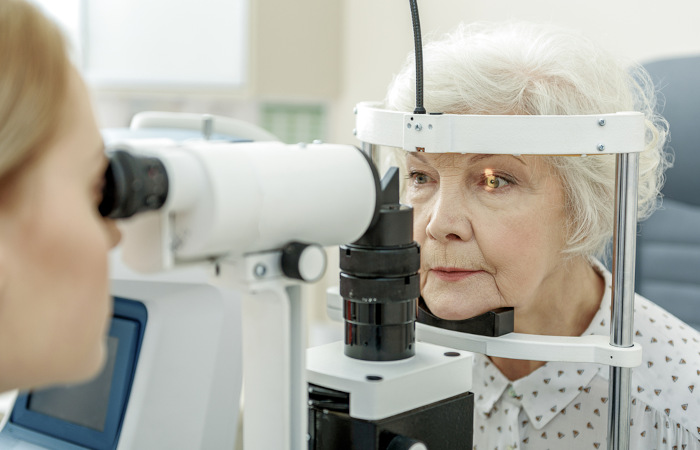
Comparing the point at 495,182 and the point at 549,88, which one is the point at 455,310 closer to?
the point at 495,182

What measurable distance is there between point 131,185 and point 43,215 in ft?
0.26

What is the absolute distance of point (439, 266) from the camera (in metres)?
1.06

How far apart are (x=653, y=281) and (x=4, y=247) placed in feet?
5.21

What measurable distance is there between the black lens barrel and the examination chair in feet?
3.56

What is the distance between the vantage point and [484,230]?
1.06 meters

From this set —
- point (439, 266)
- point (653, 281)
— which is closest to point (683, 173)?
point (653, 281)

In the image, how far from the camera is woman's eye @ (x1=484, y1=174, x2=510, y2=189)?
1076 mm

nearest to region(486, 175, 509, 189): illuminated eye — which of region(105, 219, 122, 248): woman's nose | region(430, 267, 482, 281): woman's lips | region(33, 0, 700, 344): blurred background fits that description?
region(430, 267, 482, 281): woman's lips

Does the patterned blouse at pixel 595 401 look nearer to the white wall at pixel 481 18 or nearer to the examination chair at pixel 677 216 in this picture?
the examination chair at pixel 677 216

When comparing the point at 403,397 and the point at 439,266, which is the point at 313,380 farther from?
the point at 439,266

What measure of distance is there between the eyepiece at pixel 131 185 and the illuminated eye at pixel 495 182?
61cm

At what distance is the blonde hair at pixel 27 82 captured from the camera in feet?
1.45

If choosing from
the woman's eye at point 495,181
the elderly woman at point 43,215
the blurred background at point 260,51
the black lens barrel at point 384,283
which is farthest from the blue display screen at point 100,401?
the blurred background at point 260,51

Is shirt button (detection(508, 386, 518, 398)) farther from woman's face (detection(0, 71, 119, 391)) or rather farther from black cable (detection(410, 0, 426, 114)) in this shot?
woman's face (detection(0, 71, 119, 391))
